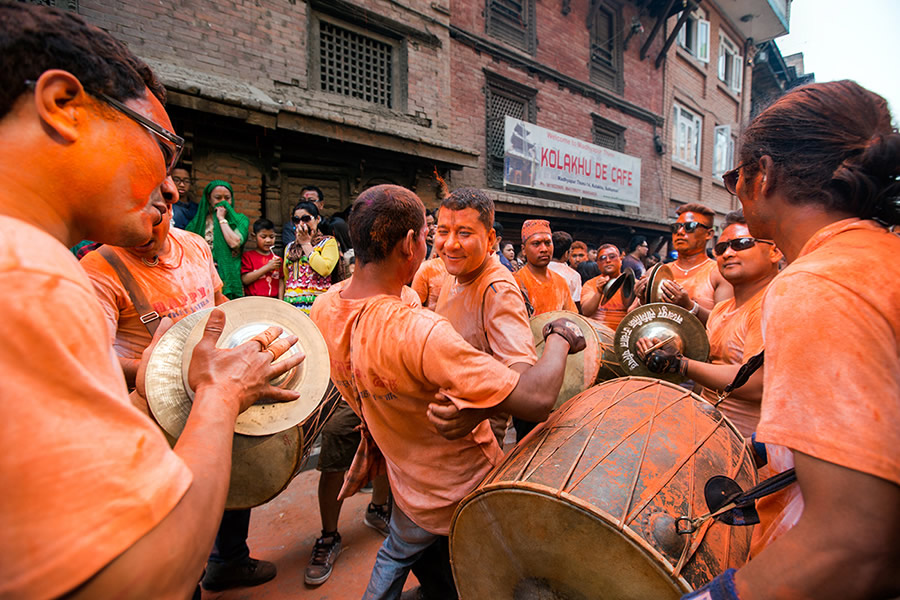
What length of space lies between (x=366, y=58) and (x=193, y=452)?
922 centimetres

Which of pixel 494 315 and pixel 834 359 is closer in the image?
pixel 834 359

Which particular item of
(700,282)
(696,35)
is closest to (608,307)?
(700,282)

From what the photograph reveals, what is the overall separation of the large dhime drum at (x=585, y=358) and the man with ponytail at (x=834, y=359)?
180cm

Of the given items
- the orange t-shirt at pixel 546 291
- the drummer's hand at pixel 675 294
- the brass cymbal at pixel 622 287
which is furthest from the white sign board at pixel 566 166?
the drummer's hand at pixel 675 294

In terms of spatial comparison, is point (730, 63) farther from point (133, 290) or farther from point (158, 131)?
point (158, 131)

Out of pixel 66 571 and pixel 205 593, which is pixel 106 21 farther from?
pixel 66 571

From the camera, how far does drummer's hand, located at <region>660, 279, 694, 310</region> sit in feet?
11.9

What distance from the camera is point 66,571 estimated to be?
545 millimetres

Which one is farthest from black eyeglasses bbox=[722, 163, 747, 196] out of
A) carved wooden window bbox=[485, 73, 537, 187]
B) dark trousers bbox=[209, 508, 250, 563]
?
carved wooden window bbox=[485, 73, 537, 187]

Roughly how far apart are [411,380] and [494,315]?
0.76m

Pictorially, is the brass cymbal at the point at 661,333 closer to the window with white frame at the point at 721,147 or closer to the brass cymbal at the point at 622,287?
the brass cymbal at the point at 622,287

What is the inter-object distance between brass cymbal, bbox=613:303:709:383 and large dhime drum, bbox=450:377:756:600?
103 centimetres

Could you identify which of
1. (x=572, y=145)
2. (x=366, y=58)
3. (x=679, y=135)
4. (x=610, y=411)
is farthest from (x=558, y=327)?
(x=679, y=135)

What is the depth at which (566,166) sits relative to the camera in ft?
37.8
